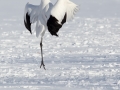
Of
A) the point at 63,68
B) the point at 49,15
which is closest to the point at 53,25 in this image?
the point at 49,15

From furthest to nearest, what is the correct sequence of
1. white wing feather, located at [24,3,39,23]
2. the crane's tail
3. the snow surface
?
1. the snow surface
2. the crane's tail
3. white wing feather, located at [24,3,39,23]

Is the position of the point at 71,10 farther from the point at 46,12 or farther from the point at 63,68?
the point at 63,68

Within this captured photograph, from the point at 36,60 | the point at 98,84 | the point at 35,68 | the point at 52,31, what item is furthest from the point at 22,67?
the point at 52,31

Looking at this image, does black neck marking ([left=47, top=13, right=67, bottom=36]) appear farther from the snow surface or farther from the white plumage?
the snow surface

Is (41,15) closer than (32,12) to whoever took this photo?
Yes

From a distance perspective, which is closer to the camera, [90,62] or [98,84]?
[98,84]

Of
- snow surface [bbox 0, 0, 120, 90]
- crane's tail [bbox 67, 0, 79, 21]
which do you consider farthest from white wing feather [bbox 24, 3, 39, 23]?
snow surface [bbox 0, 0, 120, 90]

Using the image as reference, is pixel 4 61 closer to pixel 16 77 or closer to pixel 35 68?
pixel 35 68

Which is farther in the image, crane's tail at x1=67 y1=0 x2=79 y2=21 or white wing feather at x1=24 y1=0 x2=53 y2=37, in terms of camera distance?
crane's tail at x1=67 y1=0 x2=79 y2=21

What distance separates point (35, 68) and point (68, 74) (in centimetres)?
197

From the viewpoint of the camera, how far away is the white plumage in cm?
363

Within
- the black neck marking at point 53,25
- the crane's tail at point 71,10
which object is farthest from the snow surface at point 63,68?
the black neck marking at point 53,25

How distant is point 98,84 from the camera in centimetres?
1220

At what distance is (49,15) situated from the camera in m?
3.61
